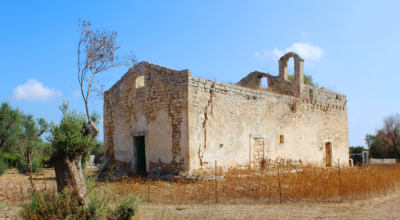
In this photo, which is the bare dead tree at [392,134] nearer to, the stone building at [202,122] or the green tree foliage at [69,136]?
the stone building at [202,122]

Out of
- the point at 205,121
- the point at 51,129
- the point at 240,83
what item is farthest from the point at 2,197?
the point at 240,83

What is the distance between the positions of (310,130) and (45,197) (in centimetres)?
1390

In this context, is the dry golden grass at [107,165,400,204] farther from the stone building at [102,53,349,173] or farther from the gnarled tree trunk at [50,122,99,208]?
the stone building at [102,53,349,173]

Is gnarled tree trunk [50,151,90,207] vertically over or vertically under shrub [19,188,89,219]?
over

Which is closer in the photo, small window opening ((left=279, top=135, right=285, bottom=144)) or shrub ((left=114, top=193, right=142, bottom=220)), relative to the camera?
shrub ((left=114, top=193, right=142, bottom=220))

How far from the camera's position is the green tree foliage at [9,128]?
74.3ft

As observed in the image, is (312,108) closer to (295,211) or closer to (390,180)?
(390,180)

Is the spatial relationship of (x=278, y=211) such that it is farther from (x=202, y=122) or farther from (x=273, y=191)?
(x=202, y=122)

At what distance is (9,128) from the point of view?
75.9 feet

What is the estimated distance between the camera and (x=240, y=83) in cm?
1795

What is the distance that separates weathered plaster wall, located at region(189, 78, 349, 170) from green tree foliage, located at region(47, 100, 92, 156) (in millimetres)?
5170

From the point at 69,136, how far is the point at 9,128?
2106 cm

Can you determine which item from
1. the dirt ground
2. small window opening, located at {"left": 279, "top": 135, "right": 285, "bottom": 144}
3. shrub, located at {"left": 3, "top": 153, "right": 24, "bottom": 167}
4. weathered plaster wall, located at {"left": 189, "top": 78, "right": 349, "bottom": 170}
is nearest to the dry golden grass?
the dirt ground

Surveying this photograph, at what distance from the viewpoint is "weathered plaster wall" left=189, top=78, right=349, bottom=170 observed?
37.0 ft
